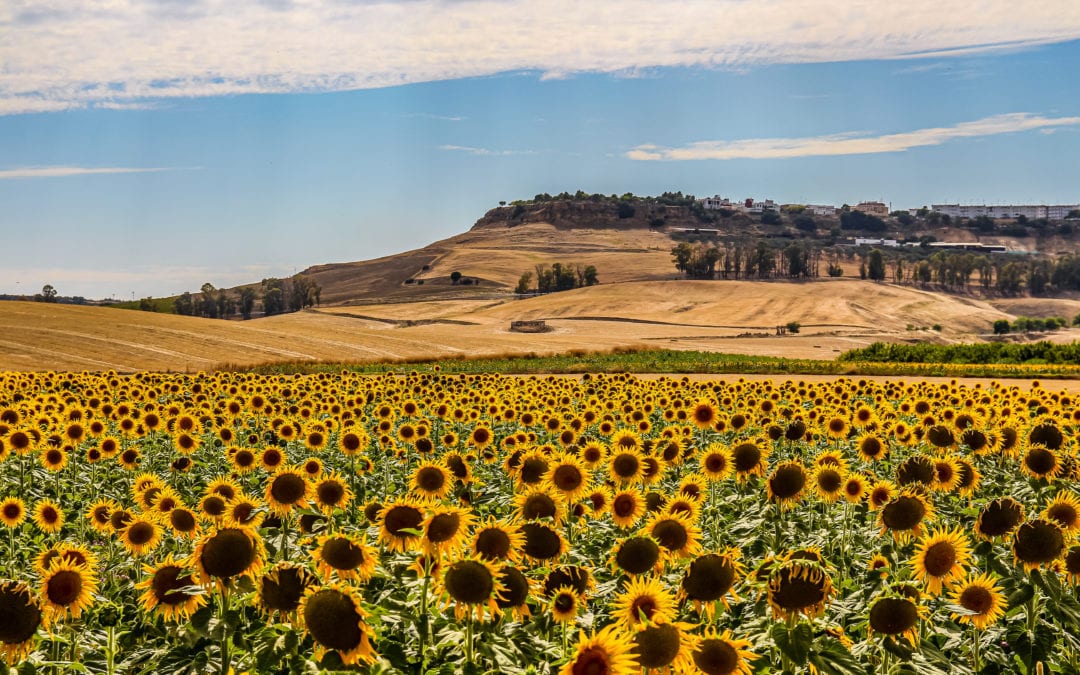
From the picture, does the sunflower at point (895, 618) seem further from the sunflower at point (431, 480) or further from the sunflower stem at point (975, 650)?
the sunflower at point (431, 480)

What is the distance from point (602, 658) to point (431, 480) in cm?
466

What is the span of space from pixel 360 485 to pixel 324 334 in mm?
87858

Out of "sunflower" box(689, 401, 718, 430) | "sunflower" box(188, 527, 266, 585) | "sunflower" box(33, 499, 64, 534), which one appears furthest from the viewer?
"sunflower" box(689, 401, 718, 430)

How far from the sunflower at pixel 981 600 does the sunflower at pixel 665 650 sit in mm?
2433

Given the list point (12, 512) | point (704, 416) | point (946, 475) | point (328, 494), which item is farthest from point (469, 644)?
point (704, 416)

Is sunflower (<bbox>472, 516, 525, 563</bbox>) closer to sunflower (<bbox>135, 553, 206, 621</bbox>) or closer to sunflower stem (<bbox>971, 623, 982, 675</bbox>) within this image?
sunflower (<bbox>135, 553, 206, 621</bbox>)

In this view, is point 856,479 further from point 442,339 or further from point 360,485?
point 442,339

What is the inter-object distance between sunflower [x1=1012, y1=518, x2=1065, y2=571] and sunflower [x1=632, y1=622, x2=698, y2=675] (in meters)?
2.87

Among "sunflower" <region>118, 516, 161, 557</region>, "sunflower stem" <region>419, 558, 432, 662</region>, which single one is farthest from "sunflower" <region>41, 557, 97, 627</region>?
"sunflower stem" <region>419, 558, 432, 662</region>

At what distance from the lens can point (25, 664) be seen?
4449 mm

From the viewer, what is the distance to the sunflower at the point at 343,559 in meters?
4.79

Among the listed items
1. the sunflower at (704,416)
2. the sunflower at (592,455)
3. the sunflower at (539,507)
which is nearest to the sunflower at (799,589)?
the sunflower at (539,507)

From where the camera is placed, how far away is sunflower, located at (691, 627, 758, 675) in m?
3.84

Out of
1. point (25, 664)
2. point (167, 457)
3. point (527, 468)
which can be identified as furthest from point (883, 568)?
point (167, 457)
